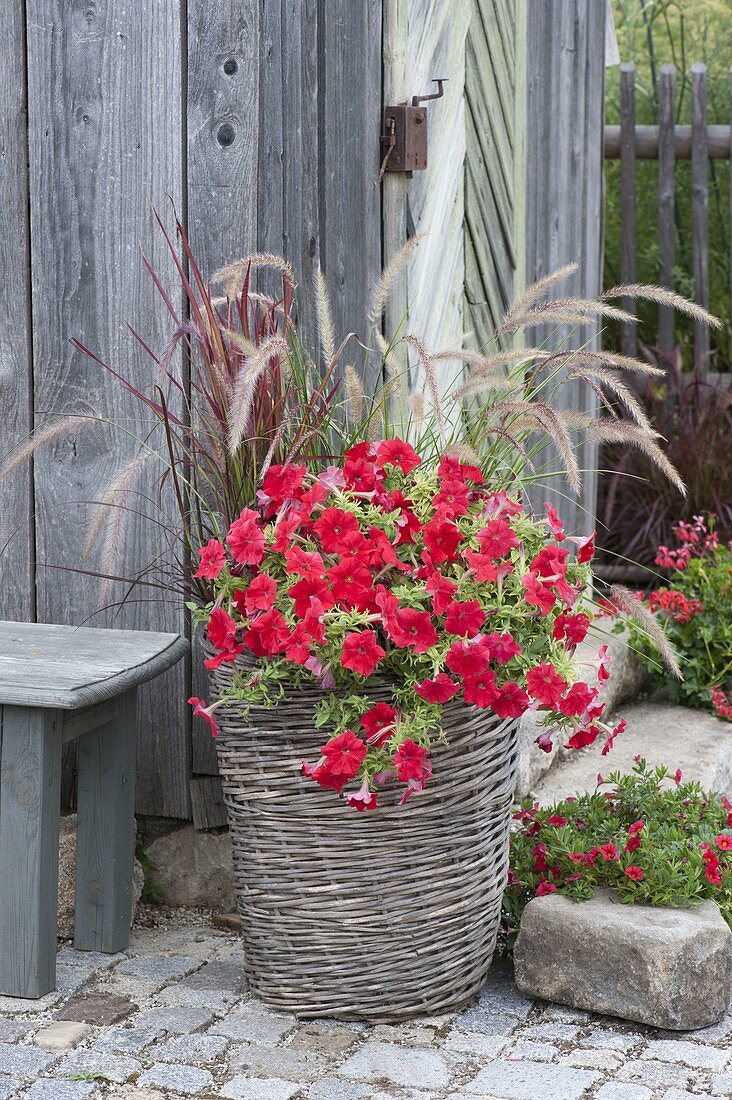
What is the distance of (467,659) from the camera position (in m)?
2.18

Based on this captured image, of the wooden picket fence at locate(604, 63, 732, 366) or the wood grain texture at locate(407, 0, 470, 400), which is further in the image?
the wooden picket fence at locate(604, 63, 732, 366)

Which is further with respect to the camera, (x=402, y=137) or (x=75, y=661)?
(x=402, y=137)

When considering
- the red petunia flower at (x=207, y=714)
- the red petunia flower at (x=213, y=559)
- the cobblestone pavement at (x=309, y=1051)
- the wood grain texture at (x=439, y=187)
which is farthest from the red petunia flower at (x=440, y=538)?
the wood grain texture at (x=439, y=187)

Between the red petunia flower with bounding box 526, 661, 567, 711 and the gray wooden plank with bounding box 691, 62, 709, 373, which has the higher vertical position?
the gray wooden plank with bounding box 691, 62, 709, 373

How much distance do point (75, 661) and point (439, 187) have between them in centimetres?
164

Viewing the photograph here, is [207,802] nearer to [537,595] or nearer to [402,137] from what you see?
[537,595]

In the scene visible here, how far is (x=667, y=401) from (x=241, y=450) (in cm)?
362

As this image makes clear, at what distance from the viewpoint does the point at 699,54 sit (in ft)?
26.8

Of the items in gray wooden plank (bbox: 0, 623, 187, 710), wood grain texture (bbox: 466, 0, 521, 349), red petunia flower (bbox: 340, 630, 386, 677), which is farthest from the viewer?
wood grain texture (bbox: 466, 0, 521, 349)

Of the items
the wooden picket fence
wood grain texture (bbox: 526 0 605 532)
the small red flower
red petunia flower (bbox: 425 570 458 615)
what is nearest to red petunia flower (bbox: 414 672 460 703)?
red petunia flower (bbox: 425 570 458 615)

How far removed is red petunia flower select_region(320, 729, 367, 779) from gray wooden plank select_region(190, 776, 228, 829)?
2.77ft

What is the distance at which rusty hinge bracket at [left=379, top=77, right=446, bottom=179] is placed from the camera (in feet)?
10.1

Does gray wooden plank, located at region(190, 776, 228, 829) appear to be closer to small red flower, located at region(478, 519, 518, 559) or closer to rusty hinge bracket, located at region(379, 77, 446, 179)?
small red flower, located at region(478, 519, 518, 559)

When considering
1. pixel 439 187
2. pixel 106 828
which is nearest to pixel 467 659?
pixel 106 828
